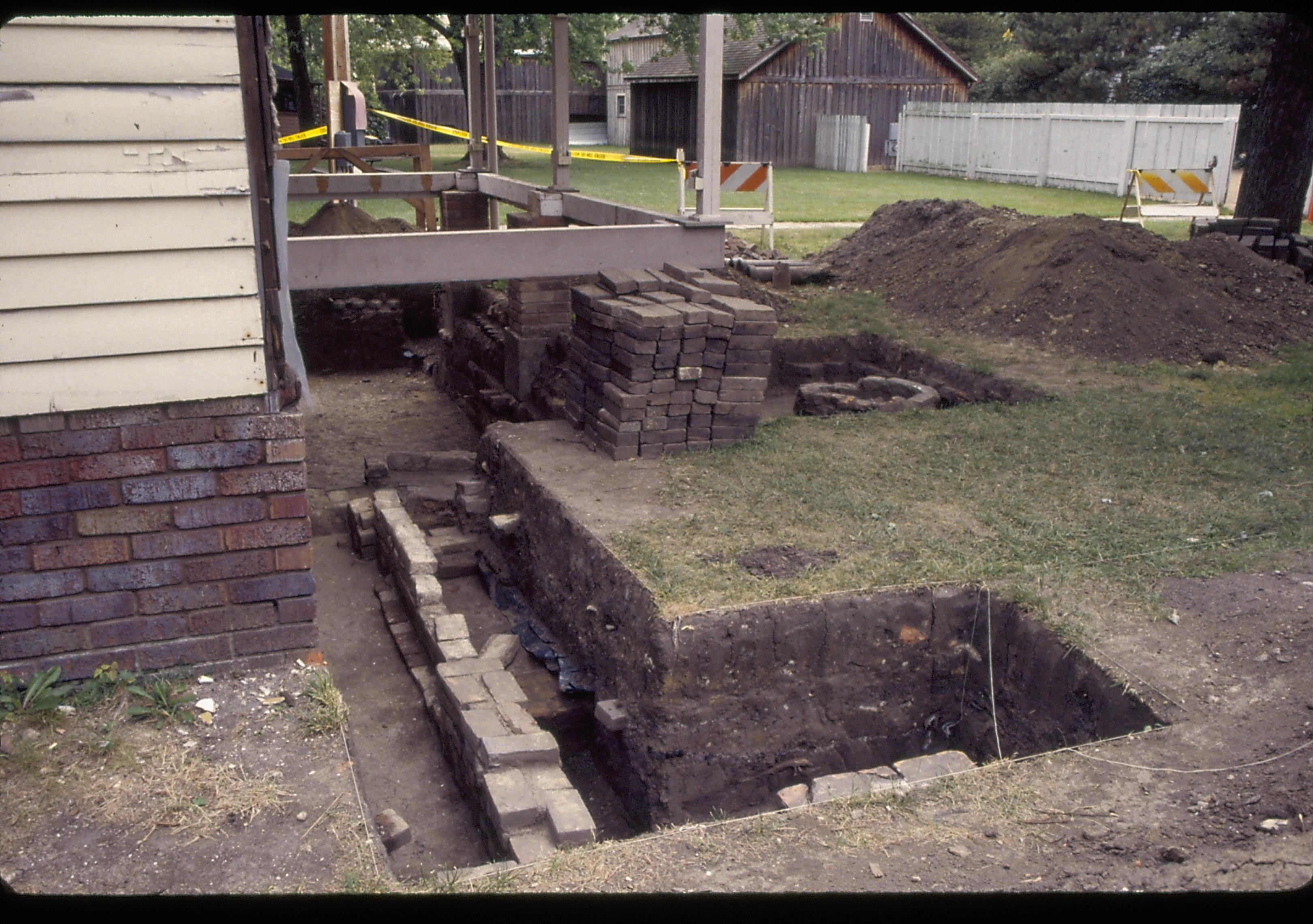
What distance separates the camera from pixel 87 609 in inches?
138

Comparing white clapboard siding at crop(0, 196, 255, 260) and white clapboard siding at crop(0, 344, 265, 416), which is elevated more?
white clapboard siding at crop(0, 196, 255, 260)

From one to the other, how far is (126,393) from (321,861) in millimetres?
1644

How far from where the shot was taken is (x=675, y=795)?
4.78 meters

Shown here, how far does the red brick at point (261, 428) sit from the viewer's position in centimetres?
353

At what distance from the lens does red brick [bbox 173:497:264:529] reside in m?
3.54

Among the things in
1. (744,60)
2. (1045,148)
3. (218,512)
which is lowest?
(218,512)

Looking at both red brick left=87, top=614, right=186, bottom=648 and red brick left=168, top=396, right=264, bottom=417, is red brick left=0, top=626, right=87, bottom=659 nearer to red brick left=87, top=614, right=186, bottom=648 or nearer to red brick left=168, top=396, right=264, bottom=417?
red brick left=87, top=614, right=186, bottom=648

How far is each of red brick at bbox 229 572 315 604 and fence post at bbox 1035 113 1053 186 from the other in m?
23.8

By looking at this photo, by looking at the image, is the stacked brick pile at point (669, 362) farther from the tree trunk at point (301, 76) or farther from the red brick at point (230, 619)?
the tree trunk at point (301, 76)

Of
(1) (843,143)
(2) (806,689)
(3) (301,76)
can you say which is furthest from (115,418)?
(1) (843,143)

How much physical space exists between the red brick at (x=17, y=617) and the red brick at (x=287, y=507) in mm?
807

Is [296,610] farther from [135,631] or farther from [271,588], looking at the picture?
[135,631]

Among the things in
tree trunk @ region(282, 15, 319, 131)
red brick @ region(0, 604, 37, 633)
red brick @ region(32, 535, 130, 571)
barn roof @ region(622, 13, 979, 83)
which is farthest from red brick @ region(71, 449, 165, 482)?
barn roof @ region(622, 13, 979, 83)

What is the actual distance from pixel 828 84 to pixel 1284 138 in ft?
62.8
